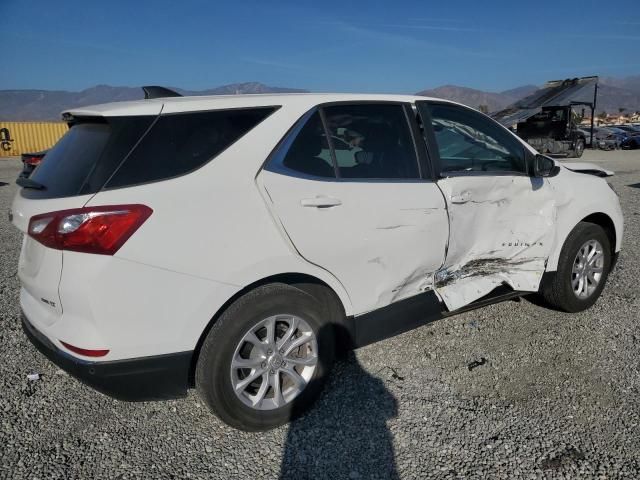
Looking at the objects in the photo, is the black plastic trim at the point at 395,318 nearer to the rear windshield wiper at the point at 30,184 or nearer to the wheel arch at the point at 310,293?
the wheel arch at the point at 310,293

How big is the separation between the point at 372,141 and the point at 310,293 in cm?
102

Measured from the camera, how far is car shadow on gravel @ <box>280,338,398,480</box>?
7.88 feet

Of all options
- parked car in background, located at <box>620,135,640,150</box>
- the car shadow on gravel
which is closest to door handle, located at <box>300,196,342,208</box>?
the car shadow on gravel

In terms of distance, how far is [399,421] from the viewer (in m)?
2.77

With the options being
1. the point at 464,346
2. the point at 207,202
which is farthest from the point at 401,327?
the point at 207,202

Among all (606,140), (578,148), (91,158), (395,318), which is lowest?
(606,140)

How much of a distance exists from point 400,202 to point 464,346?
141 cm

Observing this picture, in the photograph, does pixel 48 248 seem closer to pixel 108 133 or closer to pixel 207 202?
pixel 108 133

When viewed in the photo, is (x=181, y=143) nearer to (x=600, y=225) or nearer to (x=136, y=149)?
(x=136, y=149)

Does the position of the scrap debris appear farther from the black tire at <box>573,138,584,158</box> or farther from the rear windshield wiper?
the black tire at <box>573,138,584,158</box>

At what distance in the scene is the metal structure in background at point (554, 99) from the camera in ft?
75.6

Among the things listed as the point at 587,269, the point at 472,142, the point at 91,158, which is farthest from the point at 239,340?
the point at 587,269

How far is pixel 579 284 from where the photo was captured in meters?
4.07

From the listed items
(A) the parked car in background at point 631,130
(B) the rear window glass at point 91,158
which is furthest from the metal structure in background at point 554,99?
(B) the rear window glass at point 91,158
